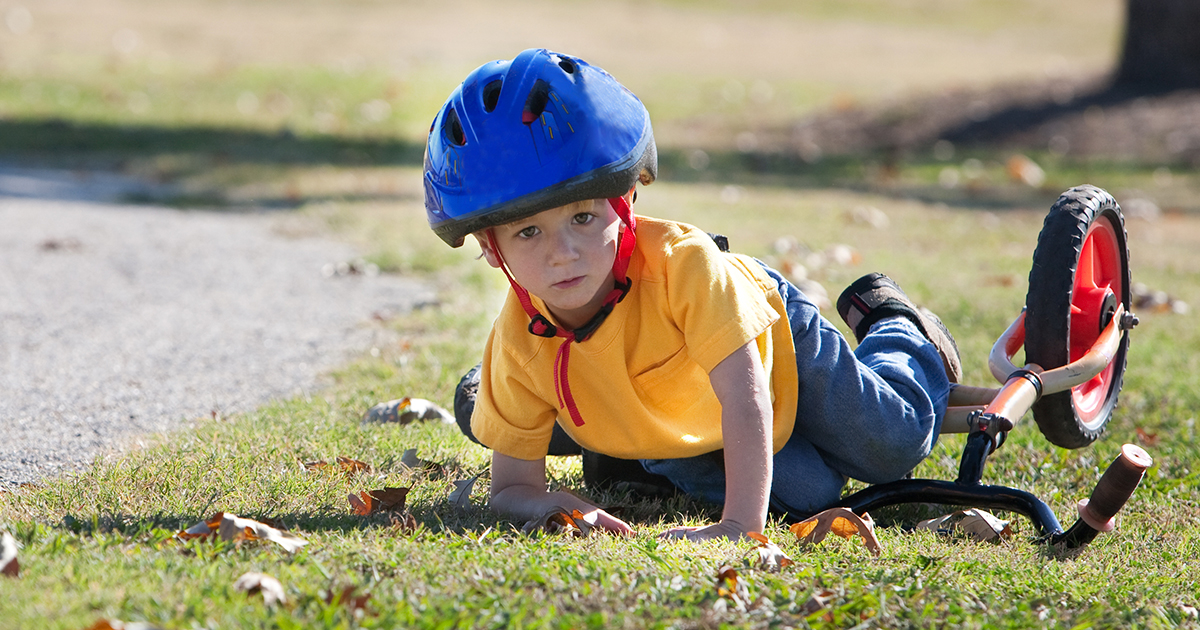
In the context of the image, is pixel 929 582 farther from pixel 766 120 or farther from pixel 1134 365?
pixel 766 120

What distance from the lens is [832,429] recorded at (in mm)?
3256

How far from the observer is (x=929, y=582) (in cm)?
254

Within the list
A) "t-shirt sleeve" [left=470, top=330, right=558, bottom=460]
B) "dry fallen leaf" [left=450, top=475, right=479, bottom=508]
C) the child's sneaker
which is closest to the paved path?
"dry fallen leaf" [left=450, top=475, right=479, bottom=508]

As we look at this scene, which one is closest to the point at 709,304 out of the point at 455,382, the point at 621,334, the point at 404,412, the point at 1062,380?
the point at 621,334

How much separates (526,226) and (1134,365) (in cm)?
335

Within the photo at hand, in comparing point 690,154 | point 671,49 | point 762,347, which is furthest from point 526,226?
point 671,49

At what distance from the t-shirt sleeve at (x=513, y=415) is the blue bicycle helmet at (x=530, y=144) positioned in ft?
1.24

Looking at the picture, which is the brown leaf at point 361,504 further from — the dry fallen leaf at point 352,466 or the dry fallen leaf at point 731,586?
the dry fallen leaf at point 731,586

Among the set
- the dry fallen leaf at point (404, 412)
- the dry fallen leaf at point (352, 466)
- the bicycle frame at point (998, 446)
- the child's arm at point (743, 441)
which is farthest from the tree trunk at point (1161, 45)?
the dry fallen leaf at point (352, 466)

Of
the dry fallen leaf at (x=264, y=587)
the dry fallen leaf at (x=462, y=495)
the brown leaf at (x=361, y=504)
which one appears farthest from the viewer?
the dry fallen leaf at (x=462, y=495)

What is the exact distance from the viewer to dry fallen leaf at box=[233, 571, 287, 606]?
225 cm

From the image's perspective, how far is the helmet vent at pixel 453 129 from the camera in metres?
2.83

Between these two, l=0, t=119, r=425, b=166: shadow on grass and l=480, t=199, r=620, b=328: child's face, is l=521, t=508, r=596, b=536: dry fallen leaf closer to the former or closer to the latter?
l=480, t=199, r=620, b=328: child's face

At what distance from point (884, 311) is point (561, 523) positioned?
1465mm
